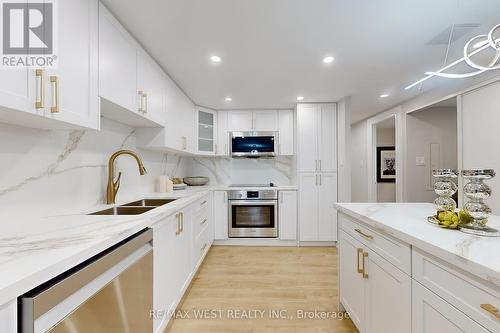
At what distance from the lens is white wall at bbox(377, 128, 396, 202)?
5535mm

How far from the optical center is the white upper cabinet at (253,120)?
385 cm

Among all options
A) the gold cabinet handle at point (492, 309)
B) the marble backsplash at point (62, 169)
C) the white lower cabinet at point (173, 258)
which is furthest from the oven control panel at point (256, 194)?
the gold cabinet handle at point (492, 309)

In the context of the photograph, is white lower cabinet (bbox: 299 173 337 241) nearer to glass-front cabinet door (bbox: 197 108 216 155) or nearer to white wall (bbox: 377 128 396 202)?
glass-front cabinet door (bbox: 197 108 216 155)

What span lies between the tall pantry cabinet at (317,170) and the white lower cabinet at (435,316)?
2.50m

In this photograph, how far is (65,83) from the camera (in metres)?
1.08

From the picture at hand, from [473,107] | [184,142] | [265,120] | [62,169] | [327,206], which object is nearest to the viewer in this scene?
[62,169]

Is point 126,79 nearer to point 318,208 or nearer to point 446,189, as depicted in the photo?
point 446,189

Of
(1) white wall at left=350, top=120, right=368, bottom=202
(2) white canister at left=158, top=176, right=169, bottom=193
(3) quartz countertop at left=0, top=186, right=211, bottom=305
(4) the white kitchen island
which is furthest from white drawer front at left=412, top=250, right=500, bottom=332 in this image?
(1) white wall at left=350, top=120, right=368, bottom=202

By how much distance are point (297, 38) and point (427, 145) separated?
344 centimetres

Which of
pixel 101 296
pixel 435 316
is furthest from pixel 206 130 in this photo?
pixel 435 316

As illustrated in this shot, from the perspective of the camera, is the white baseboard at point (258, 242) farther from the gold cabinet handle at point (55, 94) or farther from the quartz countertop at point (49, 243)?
the gold cabinet handle at point (55, 94)

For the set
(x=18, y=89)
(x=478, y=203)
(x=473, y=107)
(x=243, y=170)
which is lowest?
(x=478, y=203)

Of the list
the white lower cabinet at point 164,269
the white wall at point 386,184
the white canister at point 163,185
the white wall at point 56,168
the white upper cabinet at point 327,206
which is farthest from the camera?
the white wall at point 386,184

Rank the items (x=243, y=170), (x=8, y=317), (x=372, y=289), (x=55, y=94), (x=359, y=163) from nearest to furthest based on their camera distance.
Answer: (x=8, y=317) → (x=55, y=94) → (x=372, y=289) → (x=243, y=170) → (x=359, y=163)
